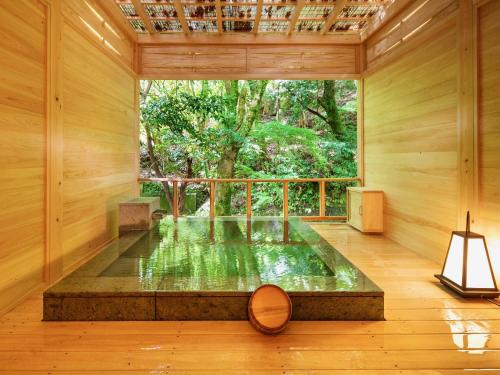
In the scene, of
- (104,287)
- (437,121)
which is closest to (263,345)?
(104,287)

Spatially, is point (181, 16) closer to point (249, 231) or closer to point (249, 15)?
point (249, 15)

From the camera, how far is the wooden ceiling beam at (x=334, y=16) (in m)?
4.05

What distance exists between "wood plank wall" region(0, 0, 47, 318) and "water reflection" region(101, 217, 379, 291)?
0.58 meters

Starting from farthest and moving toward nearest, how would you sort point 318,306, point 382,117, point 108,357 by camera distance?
point 382,117
point 318,306
point 108,357

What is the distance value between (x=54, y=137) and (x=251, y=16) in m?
3.05

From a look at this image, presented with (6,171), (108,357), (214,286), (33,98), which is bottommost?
(108,357)

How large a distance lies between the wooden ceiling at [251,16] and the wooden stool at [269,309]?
3.46 metres

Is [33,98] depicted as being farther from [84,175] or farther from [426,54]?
[426,54]

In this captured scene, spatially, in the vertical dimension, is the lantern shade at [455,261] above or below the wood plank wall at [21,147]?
below

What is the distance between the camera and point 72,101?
314 centimetres

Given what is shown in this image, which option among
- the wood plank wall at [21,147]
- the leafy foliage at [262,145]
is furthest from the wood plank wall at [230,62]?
the wood plank wall at [21,147]

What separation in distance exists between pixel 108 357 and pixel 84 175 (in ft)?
7.22

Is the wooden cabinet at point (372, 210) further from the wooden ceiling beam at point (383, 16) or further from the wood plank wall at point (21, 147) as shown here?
the wood plank wall at point (21, 147)

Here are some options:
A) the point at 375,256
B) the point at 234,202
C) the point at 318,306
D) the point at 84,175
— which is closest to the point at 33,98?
the point at 84,175
